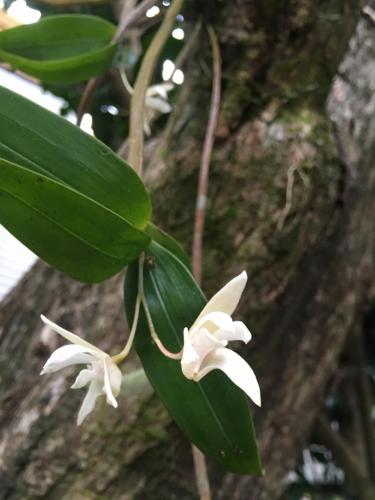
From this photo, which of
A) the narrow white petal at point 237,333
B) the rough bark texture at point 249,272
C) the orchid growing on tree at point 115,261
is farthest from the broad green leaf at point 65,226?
the rough bark texture at point 249,272

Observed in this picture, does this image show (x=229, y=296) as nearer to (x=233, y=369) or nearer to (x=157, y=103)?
(x=233, y=369)

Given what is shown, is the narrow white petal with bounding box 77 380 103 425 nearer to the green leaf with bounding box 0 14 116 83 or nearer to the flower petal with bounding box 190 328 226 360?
the flower petal with bounding box 190 328 226 360

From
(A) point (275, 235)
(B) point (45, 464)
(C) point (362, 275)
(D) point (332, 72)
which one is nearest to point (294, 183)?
(A) point (275, 235)

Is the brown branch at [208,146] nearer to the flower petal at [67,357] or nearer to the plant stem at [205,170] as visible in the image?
the plant stem at [205,170]

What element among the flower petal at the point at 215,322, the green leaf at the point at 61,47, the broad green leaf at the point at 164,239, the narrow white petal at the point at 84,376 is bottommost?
the narrow white petal at the point at 84,376

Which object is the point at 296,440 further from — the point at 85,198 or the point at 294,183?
the point at 85,198

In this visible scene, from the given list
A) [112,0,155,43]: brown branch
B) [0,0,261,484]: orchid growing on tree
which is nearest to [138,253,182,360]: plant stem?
[0,0,261,484]: orchid growing on tree

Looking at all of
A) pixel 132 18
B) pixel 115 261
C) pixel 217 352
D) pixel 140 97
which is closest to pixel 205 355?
pixel 217 352
